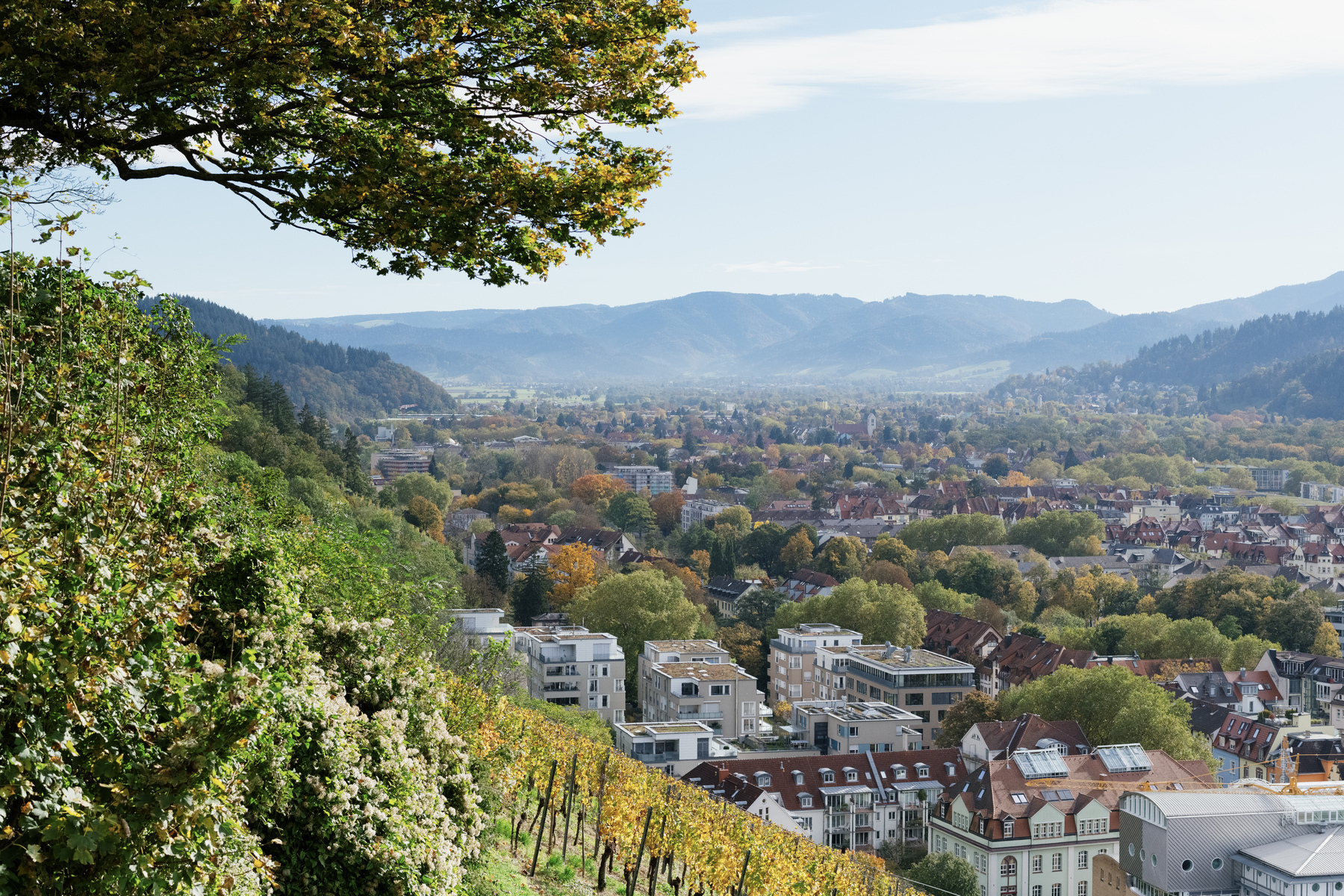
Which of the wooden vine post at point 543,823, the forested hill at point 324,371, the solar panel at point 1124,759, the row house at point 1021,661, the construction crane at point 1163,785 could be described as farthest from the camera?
the forested hill at point 324,371

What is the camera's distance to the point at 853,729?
38062mm

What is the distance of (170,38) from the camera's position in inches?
214

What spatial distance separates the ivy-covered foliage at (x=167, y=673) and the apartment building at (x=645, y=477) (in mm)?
106468

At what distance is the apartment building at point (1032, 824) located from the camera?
3039 centimetres

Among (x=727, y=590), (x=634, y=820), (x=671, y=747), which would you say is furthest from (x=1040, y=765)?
(x=727, y=590)

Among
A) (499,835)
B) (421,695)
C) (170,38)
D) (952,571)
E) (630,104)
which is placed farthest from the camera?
(952,571)

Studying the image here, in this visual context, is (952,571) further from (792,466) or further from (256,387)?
(792,466)

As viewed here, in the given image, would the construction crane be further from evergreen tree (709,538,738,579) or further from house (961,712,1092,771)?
evergreen tree (709,538,738,579)

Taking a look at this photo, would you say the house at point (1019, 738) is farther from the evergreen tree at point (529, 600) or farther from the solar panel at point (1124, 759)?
the evergreen tree at point (529, 600)

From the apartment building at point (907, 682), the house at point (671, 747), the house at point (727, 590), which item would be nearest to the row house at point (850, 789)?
the house at point (671, 747)

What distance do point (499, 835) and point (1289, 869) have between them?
20709 millimetres

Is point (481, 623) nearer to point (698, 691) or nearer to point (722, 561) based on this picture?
point (698, 691)

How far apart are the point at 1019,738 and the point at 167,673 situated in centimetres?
3255

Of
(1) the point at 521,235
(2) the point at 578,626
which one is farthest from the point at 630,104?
(2) the point at 578,626
